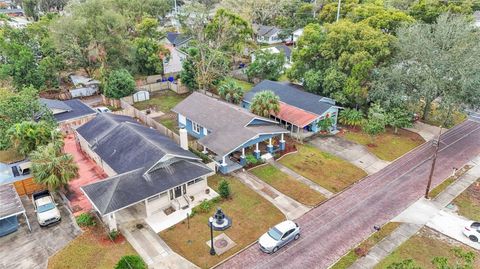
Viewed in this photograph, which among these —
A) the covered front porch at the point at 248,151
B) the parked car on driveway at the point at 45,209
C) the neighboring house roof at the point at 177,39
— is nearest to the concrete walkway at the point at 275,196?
the covered front porch at the point at 248,151

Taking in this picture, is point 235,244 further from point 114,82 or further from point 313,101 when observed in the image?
point 114,82

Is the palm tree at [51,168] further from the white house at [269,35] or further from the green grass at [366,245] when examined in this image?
the white house at [269,35]

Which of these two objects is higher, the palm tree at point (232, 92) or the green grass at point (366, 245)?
the palm tree at point (232, 92)

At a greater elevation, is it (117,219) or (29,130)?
(29,130)

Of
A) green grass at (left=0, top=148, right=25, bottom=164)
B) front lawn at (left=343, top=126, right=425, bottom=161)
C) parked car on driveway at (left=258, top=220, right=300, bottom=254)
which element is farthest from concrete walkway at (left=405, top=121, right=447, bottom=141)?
green grass at (left=0, top=148, right=25, bottom=164)

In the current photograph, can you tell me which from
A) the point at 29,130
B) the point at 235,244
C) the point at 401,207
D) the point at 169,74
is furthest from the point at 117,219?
the point at 169,74

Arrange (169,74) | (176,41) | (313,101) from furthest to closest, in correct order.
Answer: (176,41)
(169,74)
(313,101)
